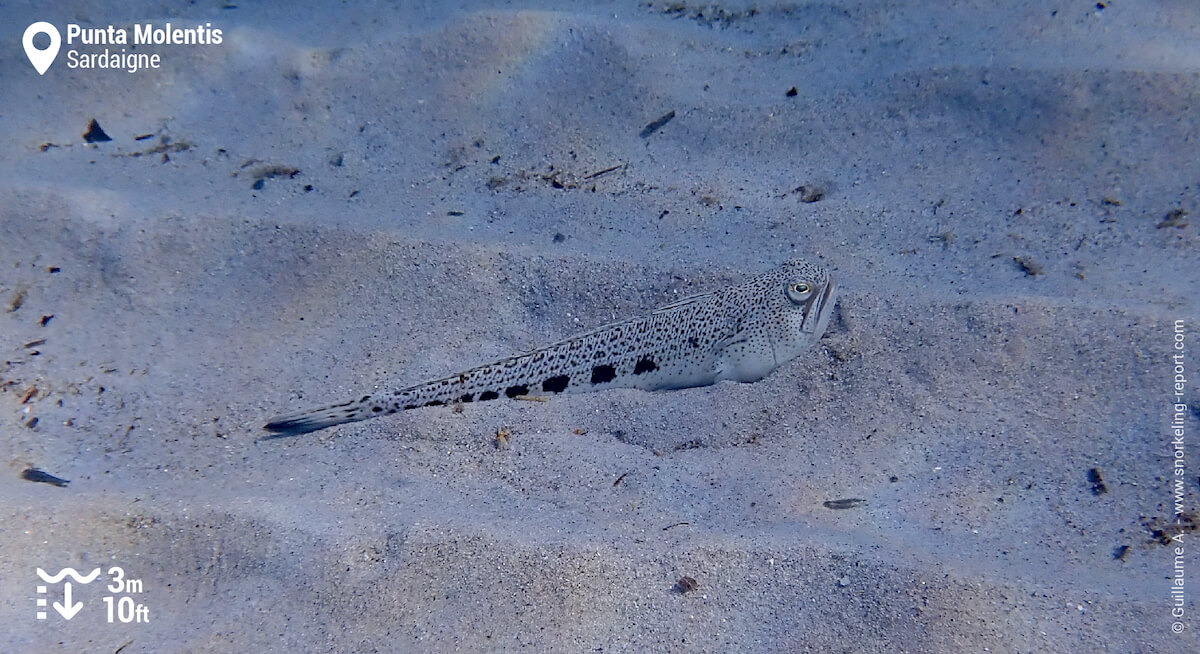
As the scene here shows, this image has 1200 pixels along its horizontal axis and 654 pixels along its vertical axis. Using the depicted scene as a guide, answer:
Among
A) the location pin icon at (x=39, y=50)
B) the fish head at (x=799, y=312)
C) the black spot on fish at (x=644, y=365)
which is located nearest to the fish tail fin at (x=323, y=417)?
the black spot on fish at (x=644, y=365)

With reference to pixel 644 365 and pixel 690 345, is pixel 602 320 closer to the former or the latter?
pixel 644 365

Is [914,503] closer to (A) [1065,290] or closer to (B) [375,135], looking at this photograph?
(A) [1065,290]

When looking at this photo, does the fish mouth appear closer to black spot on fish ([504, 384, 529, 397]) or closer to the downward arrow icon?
black spot on fish ([504, 384, 529, 397])

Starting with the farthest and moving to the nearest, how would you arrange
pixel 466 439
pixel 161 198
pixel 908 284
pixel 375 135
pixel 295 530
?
pixel 375 135
pixel 161 198
pixel 908 284
pixel 466 439
pixel 295 530

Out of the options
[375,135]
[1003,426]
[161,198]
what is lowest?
[1003,426]

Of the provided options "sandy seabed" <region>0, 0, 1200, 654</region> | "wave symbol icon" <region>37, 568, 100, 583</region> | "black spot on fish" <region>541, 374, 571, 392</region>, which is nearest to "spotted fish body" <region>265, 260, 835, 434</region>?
"black spot on fish" <region>541, 374, 571, 392</region>

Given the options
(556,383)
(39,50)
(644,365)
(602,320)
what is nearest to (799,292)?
(644,365)

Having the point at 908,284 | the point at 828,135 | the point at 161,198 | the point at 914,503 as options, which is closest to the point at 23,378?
the point at 161,198
